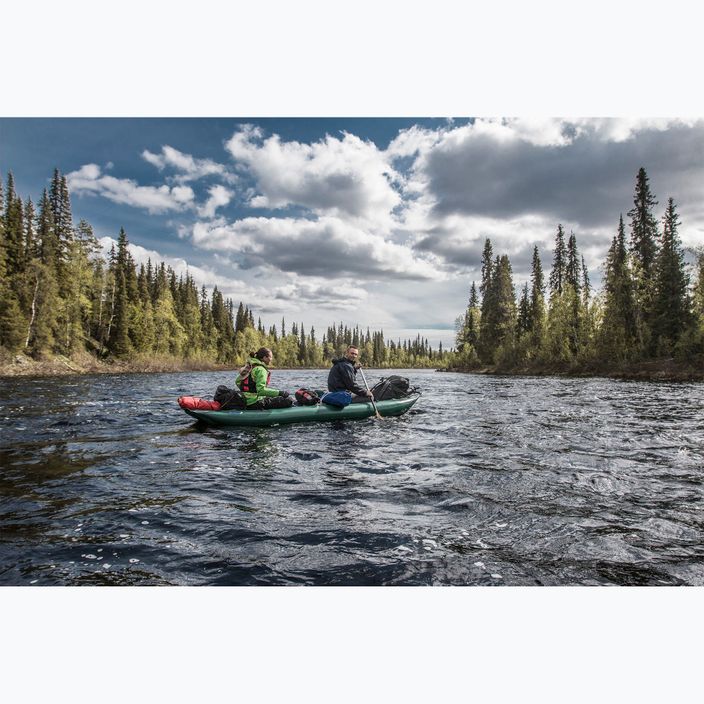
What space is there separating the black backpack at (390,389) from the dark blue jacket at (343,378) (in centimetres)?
124

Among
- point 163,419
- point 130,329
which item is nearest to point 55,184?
point 130,329

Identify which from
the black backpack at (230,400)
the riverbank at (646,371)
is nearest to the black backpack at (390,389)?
the black backpack at (230,400)

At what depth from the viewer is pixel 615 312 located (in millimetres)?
35344

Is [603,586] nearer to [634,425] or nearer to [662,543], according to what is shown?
[662,543]

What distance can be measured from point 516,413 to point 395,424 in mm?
4144

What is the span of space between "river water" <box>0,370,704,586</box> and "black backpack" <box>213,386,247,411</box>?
0.68m

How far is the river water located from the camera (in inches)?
130

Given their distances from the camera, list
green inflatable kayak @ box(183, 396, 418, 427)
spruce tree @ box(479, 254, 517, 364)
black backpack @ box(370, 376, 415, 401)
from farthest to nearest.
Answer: spruce tree @ box(479, 254, 517, 364) → black backpack @ box(370, 376, 415, 401) → green inflatable kayak @ box(183, 396, 418, 427)

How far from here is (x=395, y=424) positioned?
35.8ft

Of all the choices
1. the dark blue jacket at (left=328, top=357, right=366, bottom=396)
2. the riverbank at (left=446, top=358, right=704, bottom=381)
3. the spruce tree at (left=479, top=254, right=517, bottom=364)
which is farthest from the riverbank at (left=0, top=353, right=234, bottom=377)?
the riverbank at (left=446, top=358, right=704, bottom=381)

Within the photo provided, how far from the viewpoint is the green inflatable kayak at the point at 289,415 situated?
391 inches

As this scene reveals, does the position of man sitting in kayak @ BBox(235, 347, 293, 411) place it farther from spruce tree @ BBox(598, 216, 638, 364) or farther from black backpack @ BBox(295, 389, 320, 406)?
spruce tree @ BBox(598, 216, 638, 364)

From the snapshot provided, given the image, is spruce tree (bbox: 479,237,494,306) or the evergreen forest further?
spruce tree (bbox: 479,237,494,306)

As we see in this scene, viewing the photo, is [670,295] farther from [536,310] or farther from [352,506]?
[352,506]
